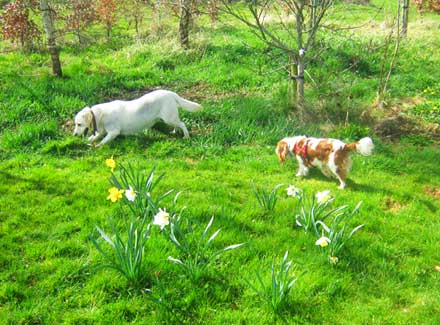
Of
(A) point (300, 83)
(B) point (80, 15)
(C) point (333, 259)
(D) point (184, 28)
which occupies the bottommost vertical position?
(C) point (333, 259)

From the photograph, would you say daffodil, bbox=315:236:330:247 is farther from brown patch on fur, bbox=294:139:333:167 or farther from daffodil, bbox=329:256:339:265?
brown patch on fur, bbox=294:139:333:167

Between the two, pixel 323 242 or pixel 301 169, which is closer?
pixel 323 242

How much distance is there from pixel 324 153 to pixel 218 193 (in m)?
1.59

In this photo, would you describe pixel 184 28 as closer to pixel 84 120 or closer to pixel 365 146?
pixel 84 120

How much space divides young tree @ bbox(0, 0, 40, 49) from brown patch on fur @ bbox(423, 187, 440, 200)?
436 inches

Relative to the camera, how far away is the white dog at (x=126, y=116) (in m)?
6.64

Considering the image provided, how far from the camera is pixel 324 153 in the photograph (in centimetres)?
540

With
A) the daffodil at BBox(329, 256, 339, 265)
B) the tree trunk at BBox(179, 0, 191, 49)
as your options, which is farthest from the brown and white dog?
the tree trunk at BBox(179, 0, 191, 49)

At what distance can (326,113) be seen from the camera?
25.6ft

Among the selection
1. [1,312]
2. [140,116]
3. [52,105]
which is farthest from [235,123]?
[1,312]

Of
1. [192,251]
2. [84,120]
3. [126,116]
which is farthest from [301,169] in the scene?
[84,120]

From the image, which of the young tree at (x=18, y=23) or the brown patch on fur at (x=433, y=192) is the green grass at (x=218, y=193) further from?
the young tree at (x=18, y=23)

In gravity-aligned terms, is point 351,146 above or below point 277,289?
above

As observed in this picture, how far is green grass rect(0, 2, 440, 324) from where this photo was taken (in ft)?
11.1
